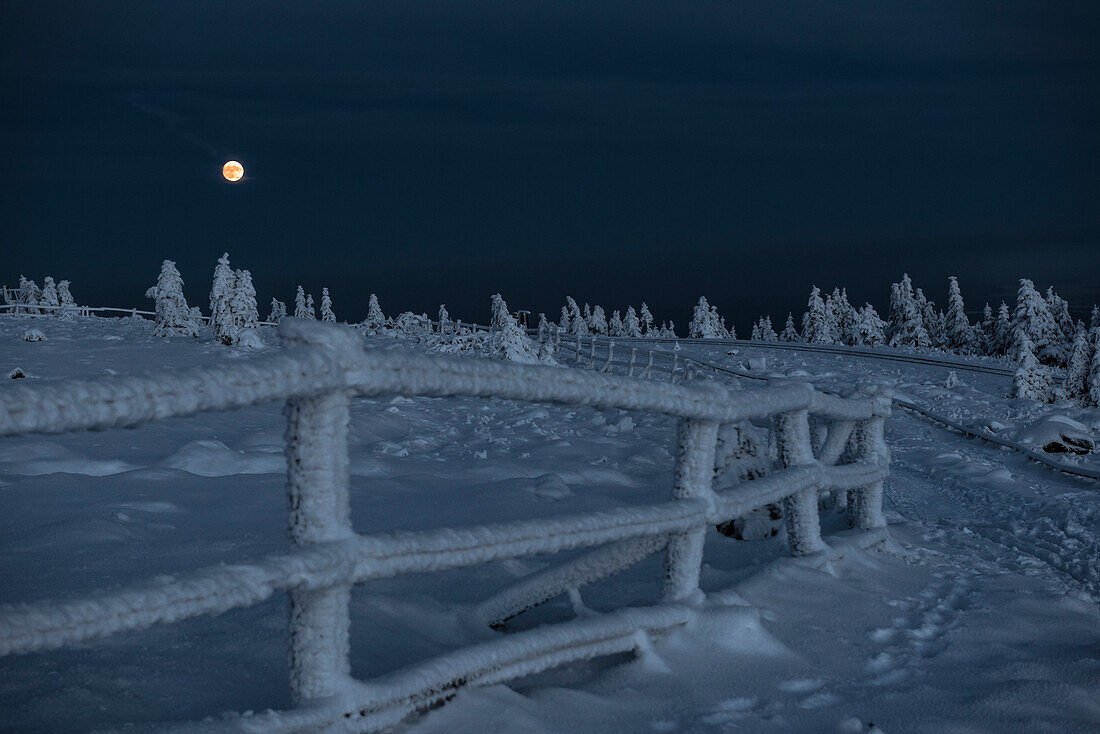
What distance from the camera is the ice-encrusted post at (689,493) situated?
358cm

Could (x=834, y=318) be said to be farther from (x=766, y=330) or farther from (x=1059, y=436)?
(x=1059, y=436)

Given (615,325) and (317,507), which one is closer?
(317,507)

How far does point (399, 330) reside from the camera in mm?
45812

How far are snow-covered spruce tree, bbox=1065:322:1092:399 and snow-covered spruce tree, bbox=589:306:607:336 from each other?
246 feet

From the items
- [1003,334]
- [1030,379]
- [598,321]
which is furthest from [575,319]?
[1030,379]

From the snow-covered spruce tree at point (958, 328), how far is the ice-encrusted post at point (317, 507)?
78937 millimetres

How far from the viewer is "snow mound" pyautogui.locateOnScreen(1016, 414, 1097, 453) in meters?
12.0

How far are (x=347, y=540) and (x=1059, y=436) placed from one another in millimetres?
12968

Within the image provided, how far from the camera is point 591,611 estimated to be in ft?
11.1

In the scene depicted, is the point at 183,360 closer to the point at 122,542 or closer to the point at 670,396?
the point at 122,542

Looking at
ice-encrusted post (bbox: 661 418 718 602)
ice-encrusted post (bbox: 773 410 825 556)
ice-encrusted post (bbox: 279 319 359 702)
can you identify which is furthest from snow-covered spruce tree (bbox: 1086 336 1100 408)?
ice-encrusted post (bbox: 279 319 359 702)

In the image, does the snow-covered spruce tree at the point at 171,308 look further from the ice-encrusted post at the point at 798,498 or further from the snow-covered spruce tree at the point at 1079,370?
the snow-covered spruce tree at the point at 1079,370

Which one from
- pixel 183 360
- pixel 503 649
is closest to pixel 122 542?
pixel 503 649

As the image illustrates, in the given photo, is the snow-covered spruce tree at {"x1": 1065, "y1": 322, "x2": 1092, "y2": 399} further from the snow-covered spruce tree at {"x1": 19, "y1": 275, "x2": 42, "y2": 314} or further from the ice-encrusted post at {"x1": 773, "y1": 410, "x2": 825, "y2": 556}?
the snow-covered spruce tree at {"x1": 19, "y1": 275, "x2": 42, "y2": 314}
